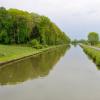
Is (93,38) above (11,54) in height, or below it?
above

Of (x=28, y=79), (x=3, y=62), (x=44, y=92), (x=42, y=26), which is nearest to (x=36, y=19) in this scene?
(x=42, y=26)

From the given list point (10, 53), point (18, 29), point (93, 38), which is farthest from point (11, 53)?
point (93, 38)

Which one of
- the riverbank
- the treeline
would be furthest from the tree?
the riverbank

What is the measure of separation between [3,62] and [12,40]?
37959 millimetres

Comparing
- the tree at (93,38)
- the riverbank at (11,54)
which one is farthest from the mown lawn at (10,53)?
the tree at (93,38)

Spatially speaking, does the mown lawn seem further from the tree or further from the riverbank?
the tree

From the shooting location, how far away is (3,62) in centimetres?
2775

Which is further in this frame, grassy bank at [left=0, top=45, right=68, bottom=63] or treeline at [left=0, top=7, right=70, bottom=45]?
treeline at [left=0, top=7, right=70, bottom=45]

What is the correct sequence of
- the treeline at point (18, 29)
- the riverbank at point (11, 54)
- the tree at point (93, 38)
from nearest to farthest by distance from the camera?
1. the riverbank at point (11, 54)
2. the treeline at point (18, 29)
3. the tree at point (93, 38)

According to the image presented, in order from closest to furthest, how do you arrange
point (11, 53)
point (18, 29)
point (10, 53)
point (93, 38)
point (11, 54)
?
point (11, 54)
point (10, 53)
point (11, 53)
point (18, 29)
point (93, 38)

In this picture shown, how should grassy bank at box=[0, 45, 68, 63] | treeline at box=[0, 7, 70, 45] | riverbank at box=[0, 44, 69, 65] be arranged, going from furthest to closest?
treeline at box=[0, 7, 70, 45] → grassy bank at box=[0, 45, 68, 63] → riverbank at box=[0, 44, 69, 65]

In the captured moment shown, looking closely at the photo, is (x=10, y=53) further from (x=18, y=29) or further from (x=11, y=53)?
(x=18, y=29)

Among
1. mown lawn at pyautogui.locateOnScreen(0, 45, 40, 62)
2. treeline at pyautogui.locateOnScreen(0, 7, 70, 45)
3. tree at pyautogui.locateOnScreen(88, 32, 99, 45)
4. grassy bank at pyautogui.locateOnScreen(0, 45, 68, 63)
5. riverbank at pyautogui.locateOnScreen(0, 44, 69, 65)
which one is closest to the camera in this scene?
riverbank at pyautogui.locateOnScreen(0, 44, 69, 65)

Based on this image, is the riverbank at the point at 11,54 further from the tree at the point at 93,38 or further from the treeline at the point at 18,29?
the tree at the point at 93,38
